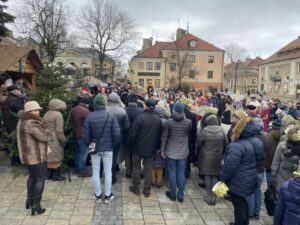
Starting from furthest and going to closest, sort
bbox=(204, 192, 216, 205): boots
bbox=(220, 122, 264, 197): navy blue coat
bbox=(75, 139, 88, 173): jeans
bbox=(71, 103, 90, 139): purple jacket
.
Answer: bbox=(75, 139, 88, 173): jeans
bbox=(71, 103, 90, 139): purple jacket
bbox=(204, 192, 216, 205): boots
bbox=(220, 122, 264, 197): navy blue coat

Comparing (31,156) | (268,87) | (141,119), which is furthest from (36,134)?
(268,87)

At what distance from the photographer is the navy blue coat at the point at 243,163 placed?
4.57 metres

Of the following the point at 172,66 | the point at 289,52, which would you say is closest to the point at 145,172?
the point at 289,52

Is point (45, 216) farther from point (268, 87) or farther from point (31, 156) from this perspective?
point (268, 87)

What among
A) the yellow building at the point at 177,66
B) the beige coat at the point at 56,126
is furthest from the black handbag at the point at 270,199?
the yellow building at the point at 177,66

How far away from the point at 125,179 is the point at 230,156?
3505 millimetres

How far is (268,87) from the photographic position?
62.3 metres

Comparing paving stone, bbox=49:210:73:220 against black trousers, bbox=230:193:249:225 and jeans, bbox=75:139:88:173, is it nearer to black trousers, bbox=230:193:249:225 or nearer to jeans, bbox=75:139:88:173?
jeans, bbox=75:139:88:173

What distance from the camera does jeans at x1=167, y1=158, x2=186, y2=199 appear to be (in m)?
6.21

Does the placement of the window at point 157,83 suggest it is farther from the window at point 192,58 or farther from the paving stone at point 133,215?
the paving stone at point 133,215

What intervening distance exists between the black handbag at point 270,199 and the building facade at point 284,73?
1750 inches

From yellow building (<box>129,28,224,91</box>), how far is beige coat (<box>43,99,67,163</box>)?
5405 centimetres

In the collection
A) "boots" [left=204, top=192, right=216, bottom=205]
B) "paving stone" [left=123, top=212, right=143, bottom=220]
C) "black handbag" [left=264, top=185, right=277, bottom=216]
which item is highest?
"black handbag" [left=264, top=185, right=277, bottom=216]

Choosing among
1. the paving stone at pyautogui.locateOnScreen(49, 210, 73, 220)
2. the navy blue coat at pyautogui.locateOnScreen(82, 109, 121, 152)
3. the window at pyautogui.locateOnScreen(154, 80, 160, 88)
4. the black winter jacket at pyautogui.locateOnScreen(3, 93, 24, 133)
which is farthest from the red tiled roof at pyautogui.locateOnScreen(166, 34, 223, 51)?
the paving stone at pyautogui.locateOnScreen(49, 210, 73, 220)
